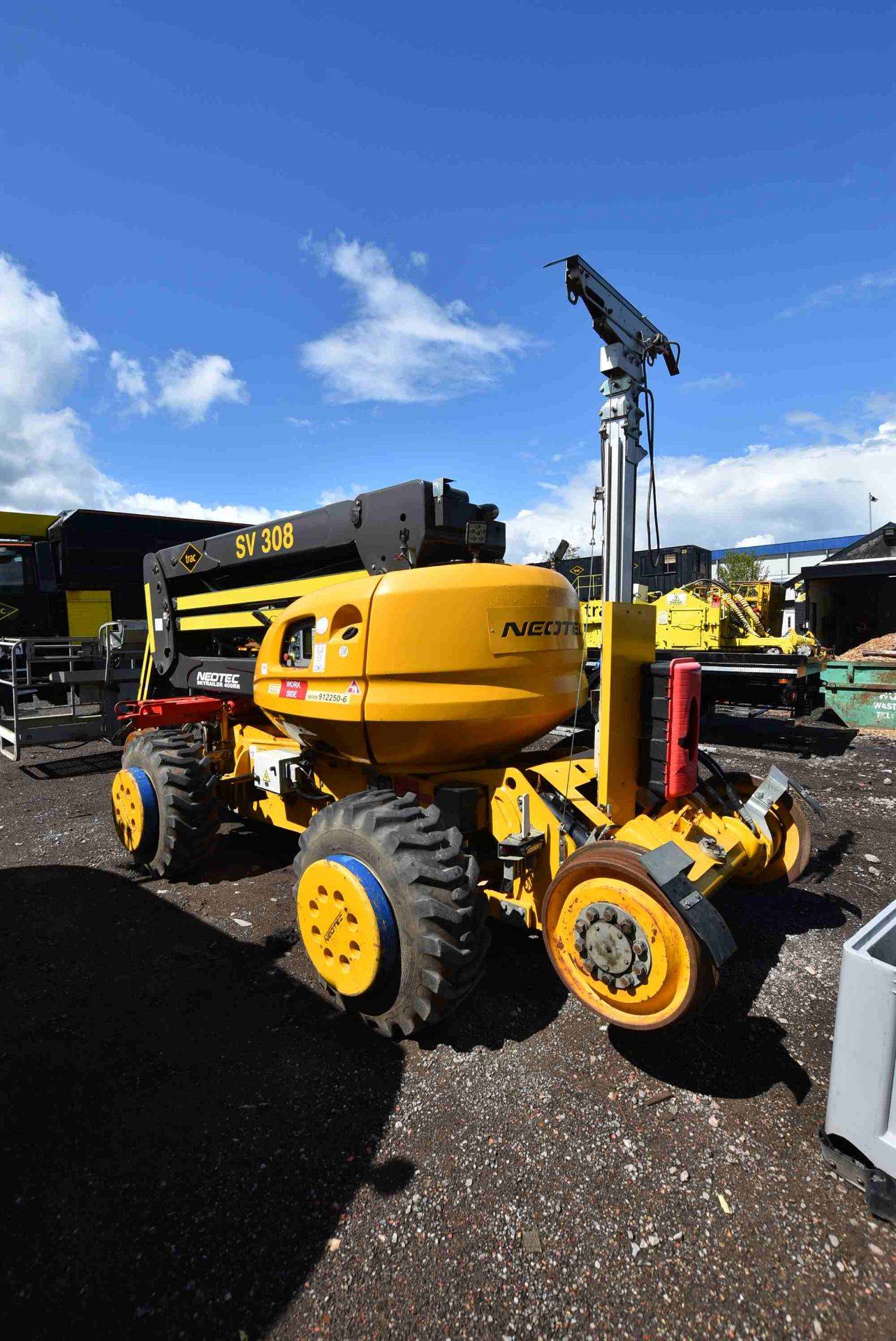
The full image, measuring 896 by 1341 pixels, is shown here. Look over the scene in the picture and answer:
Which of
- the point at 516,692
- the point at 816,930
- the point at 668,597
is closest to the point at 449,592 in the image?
the point at 516,692

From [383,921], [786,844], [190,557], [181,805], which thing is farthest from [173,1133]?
[190,557]

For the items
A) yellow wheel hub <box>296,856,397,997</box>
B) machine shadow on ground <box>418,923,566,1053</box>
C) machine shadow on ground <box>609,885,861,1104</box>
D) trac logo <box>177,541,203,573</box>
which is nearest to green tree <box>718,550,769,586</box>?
trac logo <box>177,541,203,573</box>

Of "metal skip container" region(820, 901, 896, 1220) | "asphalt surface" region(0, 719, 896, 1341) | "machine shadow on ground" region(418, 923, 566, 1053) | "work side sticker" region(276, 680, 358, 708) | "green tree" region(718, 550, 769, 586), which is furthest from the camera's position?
"green tree" region(718, 550, 769, 586)

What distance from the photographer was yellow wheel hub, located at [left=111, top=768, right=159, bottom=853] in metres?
4.53

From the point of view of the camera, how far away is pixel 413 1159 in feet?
7.55

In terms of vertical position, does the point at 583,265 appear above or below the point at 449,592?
above

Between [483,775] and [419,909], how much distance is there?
87cm

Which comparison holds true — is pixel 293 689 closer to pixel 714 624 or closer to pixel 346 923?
pixel 346 923

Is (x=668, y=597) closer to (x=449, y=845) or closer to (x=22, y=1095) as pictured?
(x=449, y=845)

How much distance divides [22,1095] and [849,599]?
29.6 metres

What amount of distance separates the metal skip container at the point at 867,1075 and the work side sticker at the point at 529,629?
5.68 ft

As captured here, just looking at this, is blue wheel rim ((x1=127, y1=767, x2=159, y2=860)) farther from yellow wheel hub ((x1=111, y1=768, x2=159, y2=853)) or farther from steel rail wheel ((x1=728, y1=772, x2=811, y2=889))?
steel rail wheel ((x1=728, y1=772, x2=811, y2=889))

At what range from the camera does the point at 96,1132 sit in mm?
2434

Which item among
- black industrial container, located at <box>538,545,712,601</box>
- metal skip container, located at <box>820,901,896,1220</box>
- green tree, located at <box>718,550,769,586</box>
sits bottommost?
metal skip container, located at <box>820,901,896,1220</box>
